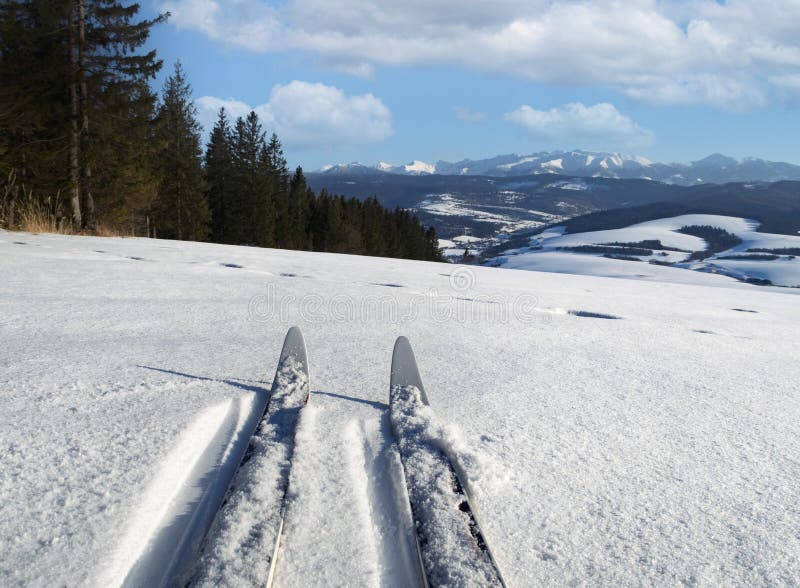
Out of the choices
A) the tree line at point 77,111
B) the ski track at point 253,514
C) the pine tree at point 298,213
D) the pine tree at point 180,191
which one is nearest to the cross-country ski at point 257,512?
the ski track at point 253,514

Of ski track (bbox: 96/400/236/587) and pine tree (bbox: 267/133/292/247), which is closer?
ski track (bbox: 96/400/236/587)

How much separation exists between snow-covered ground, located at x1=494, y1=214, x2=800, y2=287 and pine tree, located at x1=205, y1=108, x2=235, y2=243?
138ft

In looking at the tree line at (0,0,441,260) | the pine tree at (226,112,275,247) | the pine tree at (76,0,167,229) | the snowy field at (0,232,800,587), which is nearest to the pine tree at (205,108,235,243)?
the pine tree at (226,112,275,247)

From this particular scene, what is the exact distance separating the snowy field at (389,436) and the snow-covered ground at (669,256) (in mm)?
55122

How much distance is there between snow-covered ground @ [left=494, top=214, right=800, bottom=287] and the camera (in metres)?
79.3

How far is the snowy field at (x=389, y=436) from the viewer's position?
92cm

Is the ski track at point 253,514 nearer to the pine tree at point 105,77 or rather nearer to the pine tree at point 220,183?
the pine tree at point 105,77

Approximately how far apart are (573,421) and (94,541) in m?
1.27

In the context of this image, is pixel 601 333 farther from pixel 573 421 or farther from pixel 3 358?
pixel 3 358

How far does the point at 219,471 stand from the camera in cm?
118

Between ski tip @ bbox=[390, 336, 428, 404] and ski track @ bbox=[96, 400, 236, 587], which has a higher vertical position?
ski tip @ bbox=[390, 336, 428, 404]

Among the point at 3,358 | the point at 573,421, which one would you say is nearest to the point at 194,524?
the point at 573,421

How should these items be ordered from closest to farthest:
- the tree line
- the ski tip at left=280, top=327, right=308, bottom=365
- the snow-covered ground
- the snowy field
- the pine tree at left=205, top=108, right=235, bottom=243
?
the snowy field → the ski tip at left=280, top=327, right=308, bottom=365 → the tree line → the pine tree at left=205, top=108, right=235, bottom=243 → the snow-covered ground

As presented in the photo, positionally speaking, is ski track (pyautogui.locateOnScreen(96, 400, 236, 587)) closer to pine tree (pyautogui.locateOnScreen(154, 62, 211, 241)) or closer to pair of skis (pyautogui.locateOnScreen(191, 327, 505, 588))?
pair of skis (pyautogui.locateOnScreen(191, 327, 505, 588))
